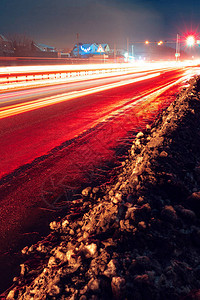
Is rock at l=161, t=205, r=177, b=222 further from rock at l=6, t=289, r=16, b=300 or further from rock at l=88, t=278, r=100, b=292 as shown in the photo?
rock at l=6, t=289, r=16, b=300

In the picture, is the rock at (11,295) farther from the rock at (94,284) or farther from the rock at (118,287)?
the rock at (118,287)

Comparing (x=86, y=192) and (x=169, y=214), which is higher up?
(x=169, y=214)

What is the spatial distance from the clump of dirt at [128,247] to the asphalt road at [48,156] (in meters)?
0.34

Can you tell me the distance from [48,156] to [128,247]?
3.44 m

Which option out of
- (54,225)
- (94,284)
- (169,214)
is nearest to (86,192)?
(54,225)

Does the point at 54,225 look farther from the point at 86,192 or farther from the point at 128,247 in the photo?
the point at 128,247

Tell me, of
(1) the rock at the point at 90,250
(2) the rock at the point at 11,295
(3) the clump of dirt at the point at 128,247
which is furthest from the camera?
(1) the rock at the point at 90,250

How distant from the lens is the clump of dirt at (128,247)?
6.36 ft

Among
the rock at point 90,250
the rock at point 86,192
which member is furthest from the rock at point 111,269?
the rock at point 86,192

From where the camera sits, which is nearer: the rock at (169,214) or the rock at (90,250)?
the rock at (90,250)

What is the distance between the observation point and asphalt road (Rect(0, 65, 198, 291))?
10.6 feet

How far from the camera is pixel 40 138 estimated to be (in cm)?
666

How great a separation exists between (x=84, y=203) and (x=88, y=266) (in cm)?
139

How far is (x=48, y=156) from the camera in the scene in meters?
5.36
